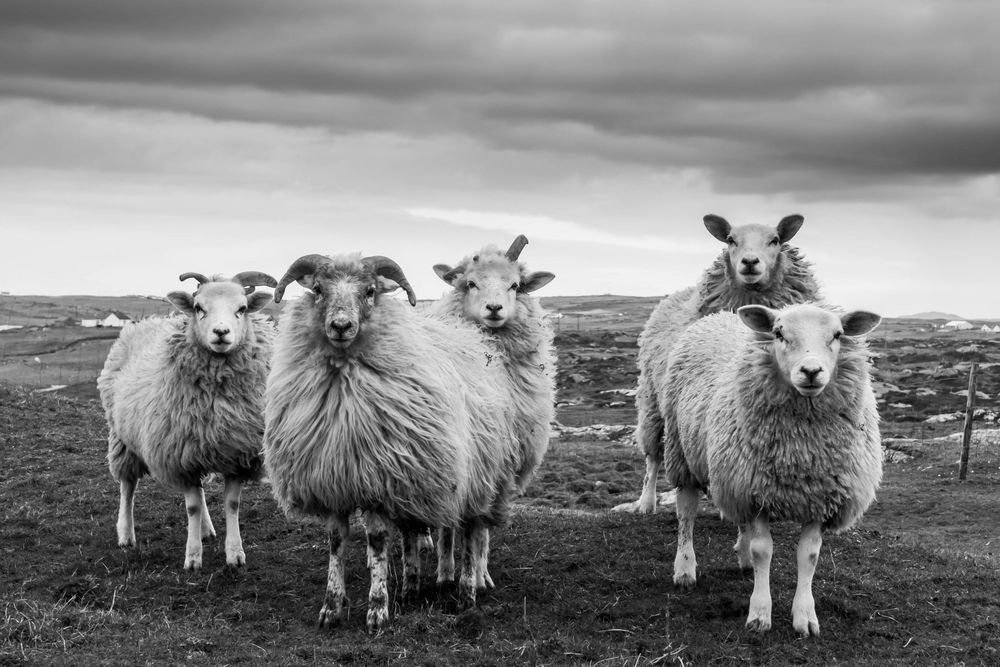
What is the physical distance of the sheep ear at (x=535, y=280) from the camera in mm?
12258

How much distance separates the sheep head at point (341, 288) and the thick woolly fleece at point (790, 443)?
3.62m

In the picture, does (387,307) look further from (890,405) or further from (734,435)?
(890,405)

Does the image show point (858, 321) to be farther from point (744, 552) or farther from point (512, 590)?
point (512, 590)

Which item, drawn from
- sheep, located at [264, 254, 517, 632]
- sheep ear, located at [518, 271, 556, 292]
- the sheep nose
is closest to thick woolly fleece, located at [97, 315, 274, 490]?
sheep, located at [264, 254, 517, 632]

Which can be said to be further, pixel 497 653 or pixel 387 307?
pixel 387 307

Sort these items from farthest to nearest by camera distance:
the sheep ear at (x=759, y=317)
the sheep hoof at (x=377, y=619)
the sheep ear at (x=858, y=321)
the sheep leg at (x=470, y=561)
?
1. the sheep leg at (x=470, y=561)
2. the sheep ear at (x=759, y=317)
3. the sheep ear at (x=858, y=321)
4. the sheep hoof at (x=377, y=619)

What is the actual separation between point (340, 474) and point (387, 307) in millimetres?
1859

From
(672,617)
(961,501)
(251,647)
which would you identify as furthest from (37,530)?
(961,501)

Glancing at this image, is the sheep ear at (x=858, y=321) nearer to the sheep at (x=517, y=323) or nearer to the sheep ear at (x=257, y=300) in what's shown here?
the sheep at (x=517, y=323)

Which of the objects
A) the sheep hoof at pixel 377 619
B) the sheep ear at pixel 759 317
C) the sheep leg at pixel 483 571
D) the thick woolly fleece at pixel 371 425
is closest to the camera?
the sheep hoof at pixel 377 619

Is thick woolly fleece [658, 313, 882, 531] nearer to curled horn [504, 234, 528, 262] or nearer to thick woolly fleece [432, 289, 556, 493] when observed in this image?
thick woolly fleece [432, 289, 556, 493]

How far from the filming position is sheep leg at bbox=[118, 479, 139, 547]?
12570 millimetres

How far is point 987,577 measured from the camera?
1124cm

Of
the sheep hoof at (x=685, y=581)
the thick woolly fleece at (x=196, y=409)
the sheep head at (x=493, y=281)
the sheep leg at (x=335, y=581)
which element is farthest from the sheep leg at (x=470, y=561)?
the thick woolly fleece at (x=196, y=409)
